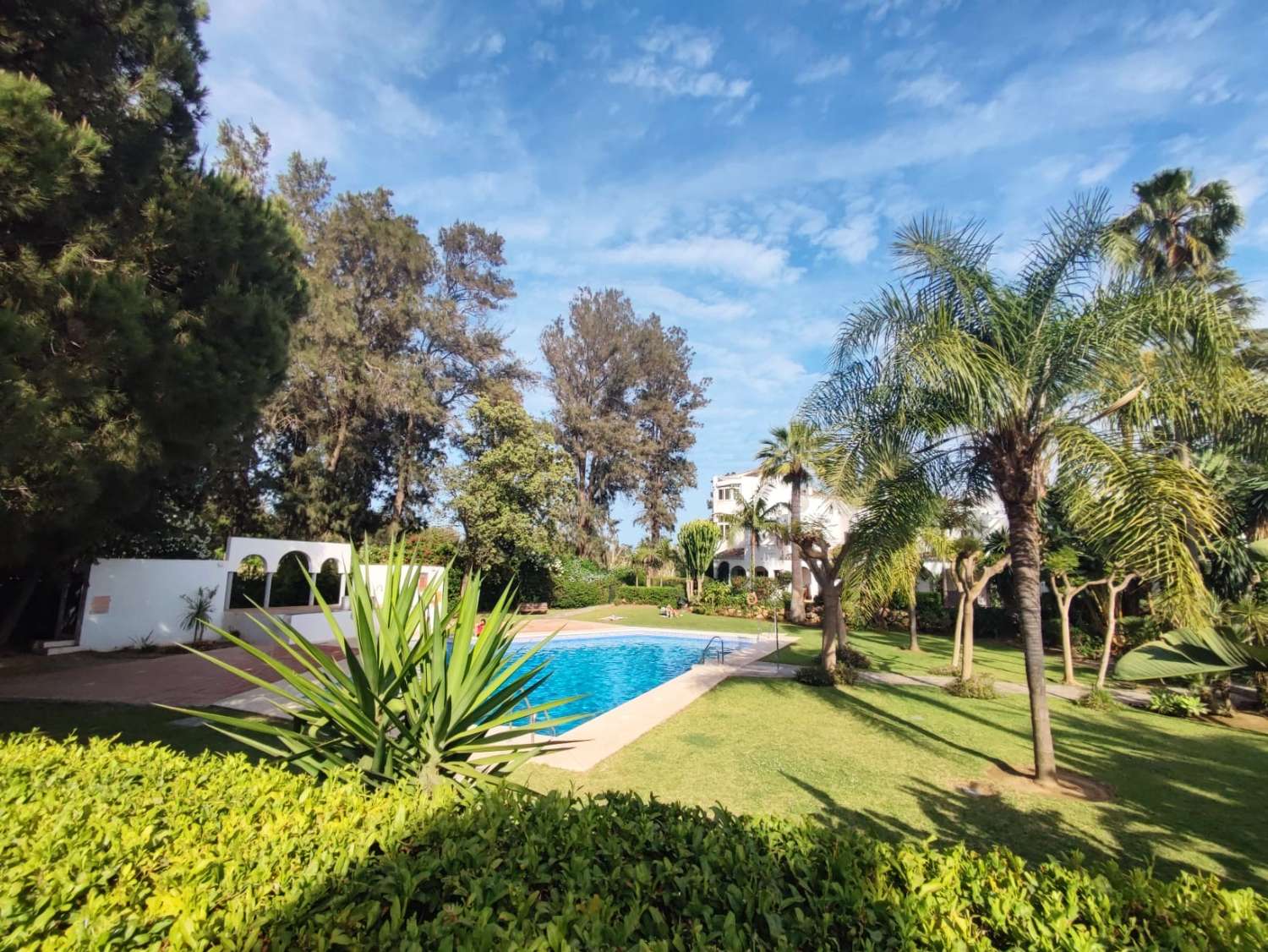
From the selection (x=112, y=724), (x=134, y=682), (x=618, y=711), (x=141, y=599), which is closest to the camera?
(x=112, y=724)

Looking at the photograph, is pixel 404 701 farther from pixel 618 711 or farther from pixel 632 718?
pixel 618 711

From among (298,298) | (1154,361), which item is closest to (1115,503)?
(1154,361)

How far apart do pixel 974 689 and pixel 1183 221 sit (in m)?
15.2

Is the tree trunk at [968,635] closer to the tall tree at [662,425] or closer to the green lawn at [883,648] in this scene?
the green lawn at [883,648]

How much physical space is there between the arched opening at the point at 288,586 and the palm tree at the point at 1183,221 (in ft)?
88.3

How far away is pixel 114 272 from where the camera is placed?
7039mm

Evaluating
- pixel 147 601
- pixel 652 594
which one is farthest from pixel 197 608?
pixel 652 594

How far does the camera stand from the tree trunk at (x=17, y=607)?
12352 millimetres

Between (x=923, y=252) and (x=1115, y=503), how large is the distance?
3534 millimetres

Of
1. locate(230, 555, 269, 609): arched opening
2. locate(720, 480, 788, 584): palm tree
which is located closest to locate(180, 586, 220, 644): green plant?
locate(230, 555, 269, 609): arched opening

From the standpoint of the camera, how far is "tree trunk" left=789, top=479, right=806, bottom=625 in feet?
84.3

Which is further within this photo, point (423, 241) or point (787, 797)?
point (423, 241)

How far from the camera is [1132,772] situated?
690 cm

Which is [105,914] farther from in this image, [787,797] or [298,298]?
[298,298]
